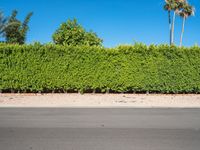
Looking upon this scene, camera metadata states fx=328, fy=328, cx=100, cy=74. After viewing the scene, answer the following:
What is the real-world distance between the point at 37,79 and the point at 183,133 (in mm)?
15437

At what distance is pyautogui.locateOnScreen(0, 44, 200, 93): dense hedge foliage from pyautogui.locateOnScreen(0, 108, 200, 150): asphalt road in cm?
1097

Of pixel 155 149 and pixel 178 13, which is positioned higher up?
pixel 178 13

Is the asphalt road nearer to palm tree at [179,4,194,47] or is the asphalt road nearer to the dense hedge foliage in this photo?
the dense hedge foliage

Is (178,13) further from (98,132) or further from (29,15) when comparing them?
(98,132)

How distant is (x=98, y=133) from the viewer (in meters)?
8.77

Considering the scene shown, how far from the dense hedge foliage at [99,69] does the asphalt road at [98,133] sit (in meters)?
11.0

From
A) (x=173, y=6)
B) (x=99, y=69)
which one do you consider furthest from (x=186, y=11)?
(x=99, y=69)

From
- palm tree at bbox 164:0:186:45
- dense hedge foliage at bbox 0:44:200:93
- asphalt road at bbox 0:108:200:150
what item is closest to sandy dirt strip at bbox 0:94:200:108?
dense hedge foliage at bbox 0:44:200:93

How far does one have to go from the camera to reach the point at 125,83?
23.2 metres

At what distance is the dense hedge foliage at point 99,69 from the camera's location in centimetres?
2275

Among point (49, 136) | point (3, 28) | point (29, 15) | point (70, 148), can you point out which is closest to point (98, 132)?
point (49, 136)

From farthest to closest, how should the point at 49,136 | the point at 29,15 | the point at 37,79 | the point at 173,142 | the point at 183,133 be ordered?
the point at 29,15 < the point at 37,79 < the point at 183,133 < the point at 49,136 < the point at 173,142

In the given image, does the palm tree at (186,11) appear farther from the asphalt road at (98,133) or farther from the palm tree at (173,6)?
the asphalt road at (98,133)

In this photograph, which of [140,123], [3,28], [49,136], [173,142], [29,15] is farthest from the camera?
[29,15]
